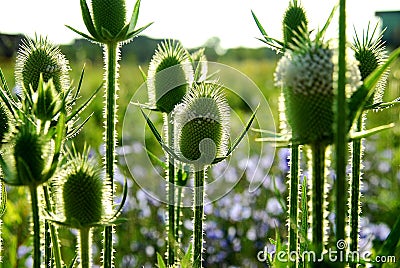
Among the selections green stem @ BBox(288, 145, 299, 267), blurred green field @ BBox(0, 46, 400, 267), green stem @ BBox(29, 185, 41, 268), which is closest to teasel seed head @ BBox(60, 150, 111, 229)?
green stem @ BBox(29, 185, 41, 268)

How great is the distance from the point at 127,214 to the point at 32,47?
2.49m

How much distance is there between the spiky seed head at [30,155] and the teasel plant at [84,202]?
11cm

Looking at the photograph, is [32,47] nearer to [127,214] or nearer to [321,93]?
[321,93]

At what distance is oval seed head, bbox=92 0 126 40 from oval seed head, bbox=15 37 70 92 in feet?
0.54

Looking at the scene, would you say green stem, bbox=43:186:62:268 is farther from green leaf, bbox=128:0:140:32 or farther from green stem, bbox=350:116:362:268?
green stem, bbox=350:116:362:268

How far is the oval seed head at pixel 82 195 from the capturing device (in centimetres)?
145

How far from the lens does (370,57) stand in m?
1.72

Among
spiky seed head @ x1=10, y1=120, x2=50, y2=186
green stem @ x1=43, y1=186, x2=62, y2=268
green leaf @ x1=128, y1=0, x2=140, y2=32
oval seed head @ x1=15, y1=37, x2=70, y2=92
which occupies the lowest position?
green stem @ x1=43, y1=186, x2=62, y2=268

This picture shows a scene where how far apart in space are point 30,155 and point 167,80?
31.3 inches

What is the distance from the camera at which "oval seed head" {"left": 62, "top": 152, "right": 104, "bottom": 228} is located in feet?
4.75

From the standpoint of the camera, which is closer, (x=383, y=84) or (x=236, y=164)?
(x=383, y=84)

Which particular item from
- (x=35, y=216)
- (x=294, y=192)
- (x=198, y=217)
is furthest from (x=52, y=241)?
(x=294, y=192)

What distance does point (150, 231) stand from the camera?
407cm

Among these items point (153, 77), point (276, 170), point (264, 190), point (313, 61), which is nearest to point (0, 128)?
point (153, 77)
